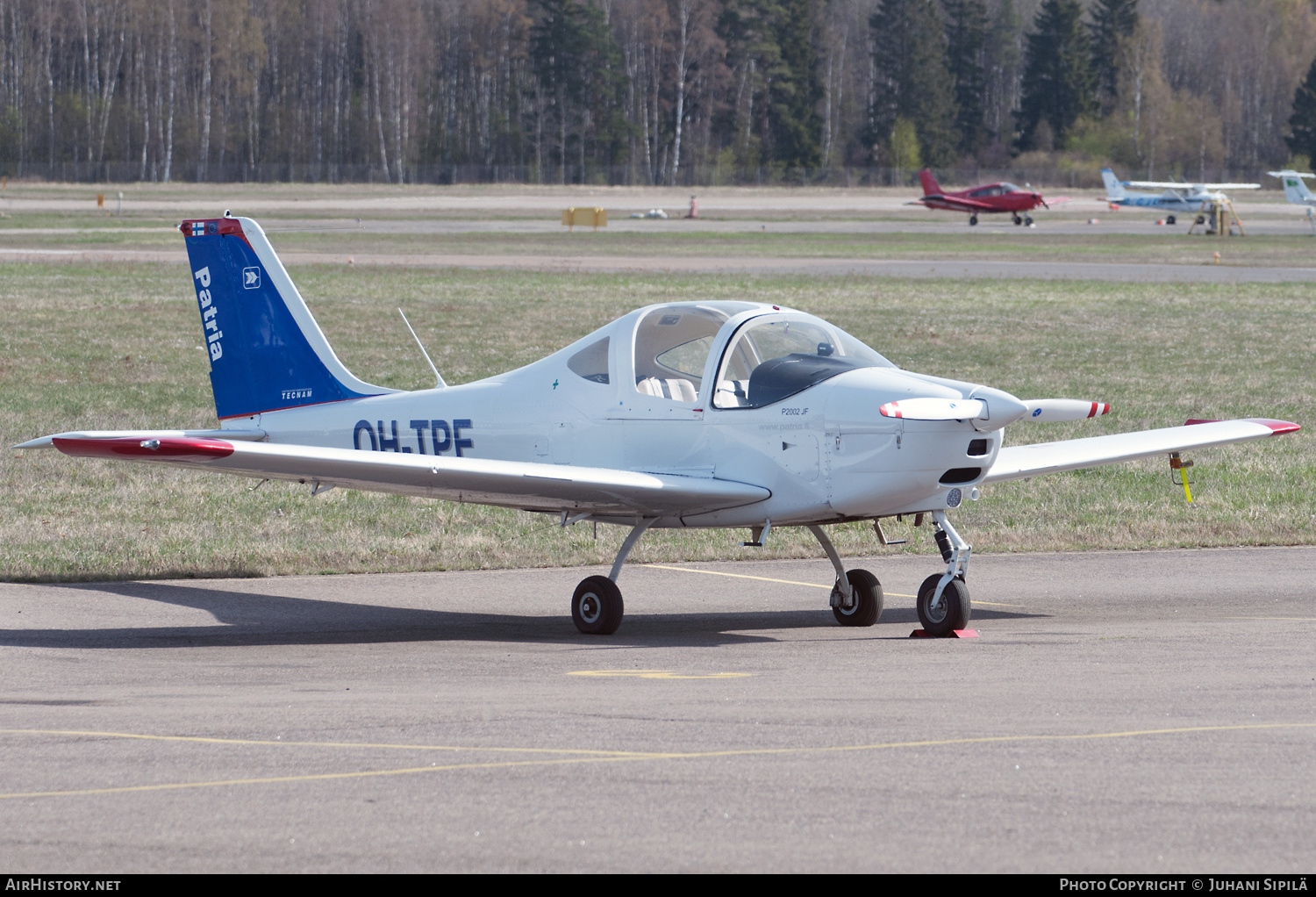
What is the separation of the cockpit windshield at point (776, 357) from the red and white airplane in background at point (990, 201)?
70056 mm

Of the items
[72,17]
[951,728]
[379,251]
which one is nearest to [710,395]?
[951,728]

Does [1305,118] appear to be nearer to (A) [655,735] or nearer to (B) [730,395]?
(B) [730,395]

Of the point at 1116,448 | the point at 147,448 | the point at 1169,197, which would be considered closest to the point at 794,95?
the point at 1169,197

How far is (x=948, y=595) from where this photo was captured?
9.59 metres

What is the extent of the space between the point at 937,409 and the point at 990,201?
7608 centimetres

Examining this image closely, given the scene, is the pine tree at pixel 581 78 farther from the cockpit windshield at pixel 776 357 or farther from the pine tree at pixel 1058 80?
the cockpit windshield at pixel 776 357

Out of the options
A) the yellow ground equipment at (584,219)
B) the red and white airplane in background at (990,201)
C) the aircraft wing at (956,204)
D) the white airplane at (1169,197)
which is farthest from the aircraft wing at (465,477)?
the aircraft wing at (956,204)

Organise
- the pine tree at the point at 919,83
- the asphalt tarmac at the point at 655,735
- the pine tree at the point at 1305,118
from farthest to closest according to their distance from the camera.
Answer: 1. the pine tree at the point at 919,83
2. the pine tree at the point at 1305,118
3. the asphalt tarmac at the point at 655,735

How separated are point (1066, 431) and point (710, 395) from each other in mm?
10472

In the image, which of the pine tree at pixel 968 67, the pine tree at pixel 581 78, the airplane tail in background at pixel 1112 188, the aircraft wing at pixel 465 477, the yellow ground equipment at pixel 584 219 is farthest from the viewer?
the pine tree at pixel 968 67

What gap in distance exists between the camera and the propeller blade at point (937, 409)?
901 centimetres

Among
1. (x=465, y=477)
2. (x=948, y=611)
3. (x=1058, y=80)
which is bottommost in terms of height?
(x=948, y=611)

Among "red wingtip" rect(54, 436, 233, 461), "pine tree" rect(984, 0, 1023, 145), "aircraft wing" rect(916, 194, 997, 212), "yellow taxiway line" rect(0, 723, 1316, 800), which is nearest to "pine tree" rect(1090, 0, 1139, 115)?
"pine tree" rect(984, 0, 1023, 145)

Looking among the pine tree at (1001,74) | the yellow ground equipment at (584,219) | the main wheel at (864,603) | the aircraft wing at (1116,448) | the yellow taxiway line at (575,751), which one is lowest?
the main wheel at (864,603)
